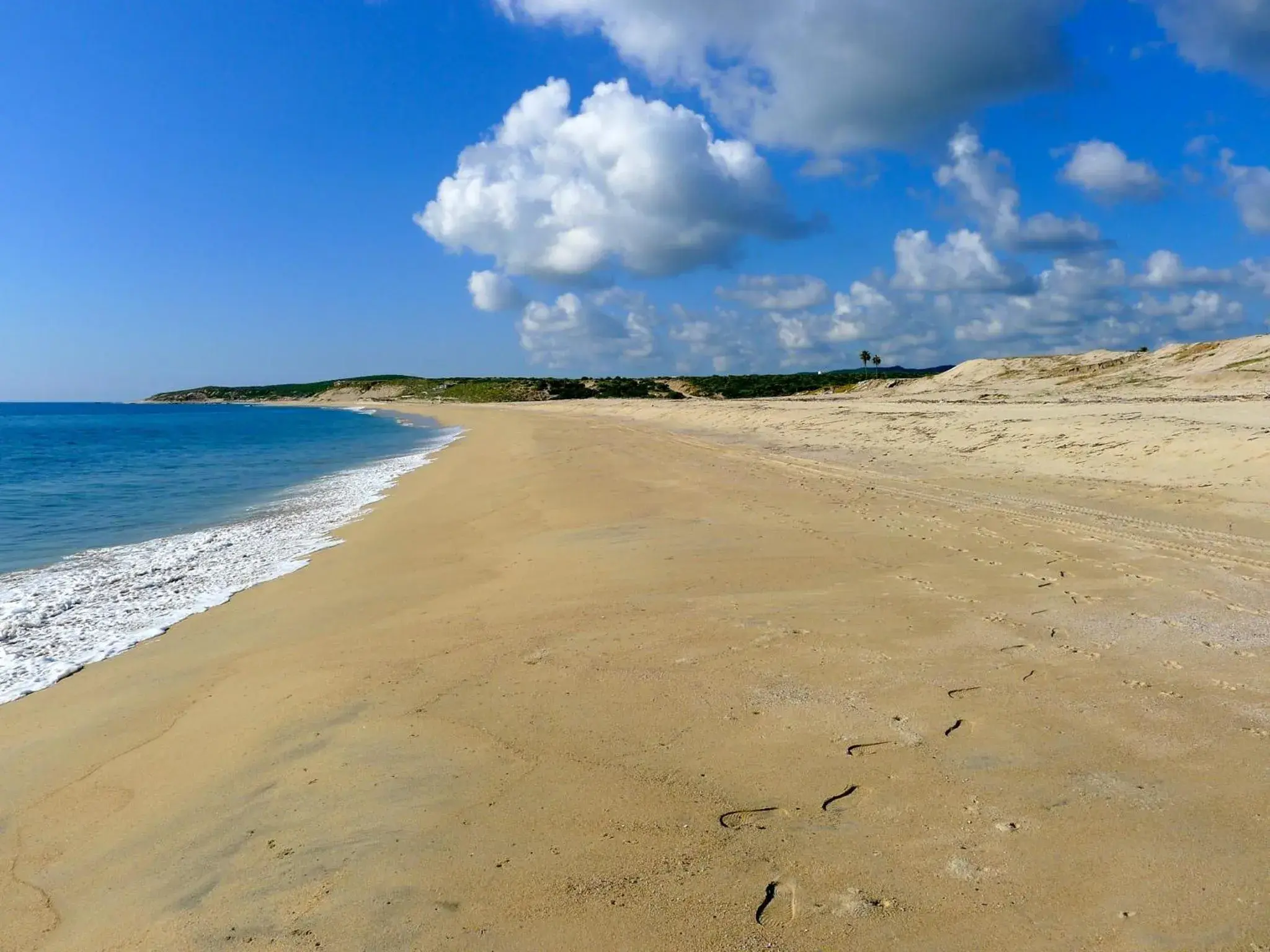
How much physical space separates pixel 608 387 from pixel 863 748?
10989 centimetres

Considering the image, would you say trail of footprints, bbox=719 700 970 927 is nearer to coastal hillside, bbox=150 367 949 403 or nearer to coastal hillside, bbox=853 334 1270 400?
coastal hillside, bbox=853 334 1270 400

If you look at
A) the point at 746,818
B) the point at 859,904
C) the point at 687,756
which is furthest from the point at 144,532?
the point at 859,904

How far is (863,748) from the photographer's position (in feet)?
14.4

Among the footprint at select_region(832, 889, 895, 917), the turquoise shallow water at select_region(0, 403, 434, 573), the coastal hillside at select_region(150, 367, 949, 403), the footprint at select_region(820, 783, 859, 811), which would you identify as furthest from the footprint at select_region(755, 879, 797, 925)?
the coastal hillside at select_region(150, 367, 949, 403)

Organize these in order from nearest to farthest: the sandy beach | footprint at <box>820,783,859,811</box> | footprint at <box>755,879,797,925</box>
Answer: footprint at <box>755,879,797,925</box>
the sandy beach
footprint at <box>820,783,859,811</box>

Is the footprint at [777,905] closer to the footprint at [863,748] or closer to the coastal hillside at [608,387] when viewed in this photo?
the footprint at [863,748]

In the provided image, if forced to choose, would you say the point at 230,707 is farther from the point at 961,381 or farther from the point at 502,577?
the point at 961,381

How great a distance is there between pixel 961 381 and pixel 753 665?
45.0m

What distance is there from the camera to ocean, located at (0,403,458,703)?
802cm

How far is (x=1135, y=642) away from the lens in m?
5.92

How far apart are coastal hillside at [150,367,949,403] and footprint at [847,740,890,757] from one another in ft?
184

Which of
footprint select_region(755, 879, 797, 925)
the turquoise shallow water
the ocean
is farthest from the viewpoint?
the turquoise shallow water

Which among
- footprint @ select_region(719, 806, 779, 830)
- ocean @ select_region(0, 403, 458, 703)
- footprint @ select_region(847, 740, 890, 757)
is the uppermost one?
footprint @ select_region(847, 740, 890, 757)

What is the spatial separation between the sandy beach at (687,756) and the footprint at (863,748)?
4cm
